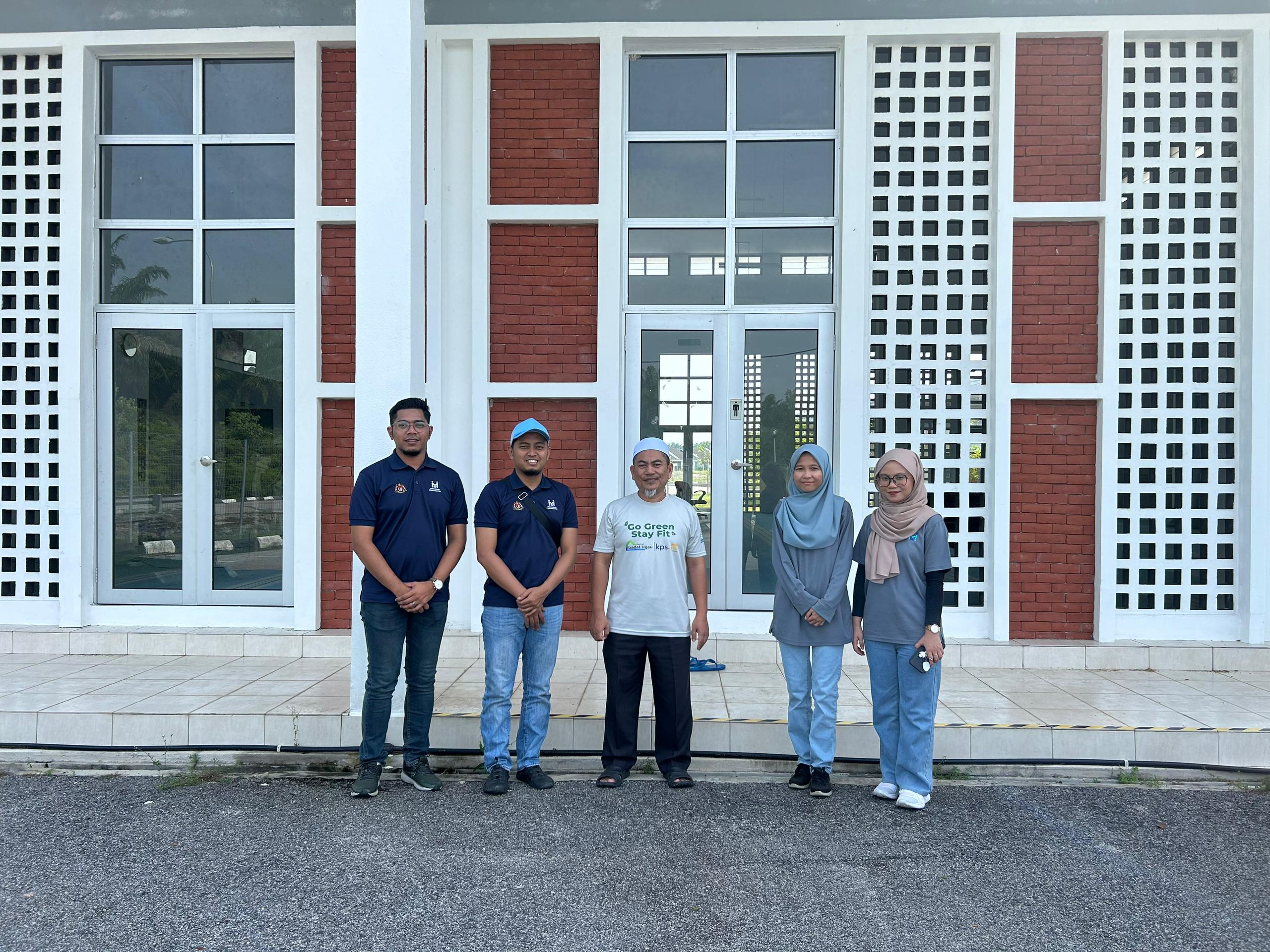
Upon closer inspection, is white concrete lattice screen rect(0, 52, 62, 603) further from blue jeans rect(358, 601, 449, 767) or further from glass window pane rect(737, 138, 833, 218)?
glass window pane rect(737, 138, 833, 218)

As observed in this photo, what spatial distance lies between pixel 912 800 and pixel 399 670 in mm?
2582

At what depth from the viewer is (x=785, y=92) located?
682 centimetres

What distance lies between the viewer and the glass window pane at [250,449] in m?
6.94

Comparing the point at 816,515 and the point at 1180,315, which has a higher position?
the point at 1180,315

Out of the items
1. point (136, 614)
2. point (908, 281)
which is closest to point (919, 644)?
point (908, 281)

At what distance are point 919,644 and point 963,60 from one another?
5.04 metres

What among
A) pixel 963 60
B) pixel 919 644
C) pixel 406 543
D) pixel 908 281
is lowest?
pixel 919 644

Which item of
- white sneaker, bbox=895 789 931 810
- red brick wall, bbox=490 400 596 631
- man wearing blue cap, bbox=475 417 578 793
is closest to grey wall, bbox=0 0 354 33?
red brick wall, bbox=490 400 596 631

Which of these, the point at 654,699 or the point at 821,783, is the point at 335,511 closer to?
the point at 654,699

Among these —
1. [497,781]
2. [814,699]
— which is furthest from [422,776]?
[814,699]

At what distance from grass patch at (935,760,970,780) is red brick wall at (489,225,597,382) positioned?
3.81 meters

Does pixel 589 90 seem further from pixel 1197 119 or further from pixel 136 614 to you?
pixel 136 614

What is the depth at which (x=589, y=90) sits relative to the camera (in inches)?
263

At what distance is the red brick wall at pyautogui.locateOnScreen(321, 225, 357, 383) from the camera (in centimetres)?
677
